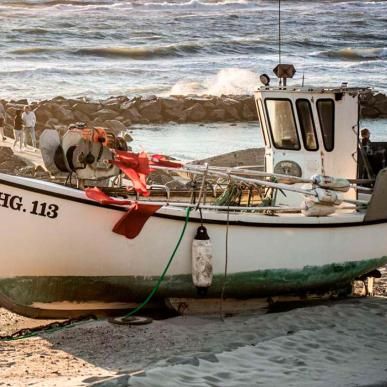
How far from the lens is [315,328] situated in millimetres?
10953

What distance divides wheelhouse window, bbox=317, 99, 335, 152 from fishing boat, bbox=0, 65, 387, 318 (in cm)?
1

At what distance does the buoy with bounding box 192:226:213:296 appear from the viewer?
11320 mm

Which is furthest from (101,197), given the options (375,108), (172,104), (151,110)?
(375,108)

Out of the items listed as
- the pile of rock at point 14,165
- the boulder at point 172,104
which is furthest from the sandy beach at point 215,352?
the boulder at point 172,104

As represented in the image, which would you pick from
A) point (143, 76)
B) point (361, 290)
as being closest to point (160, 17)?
point (143, 76)

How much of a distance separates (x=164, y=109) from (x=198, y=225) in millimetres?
26518

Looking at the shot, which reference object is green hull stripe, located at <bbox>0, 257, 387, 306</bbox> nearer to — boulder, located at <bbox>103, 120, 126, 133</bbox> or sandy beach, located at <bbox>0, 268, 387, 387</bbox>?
sandy beach, located at <bbox>0, 268, 387, 387</bbox>

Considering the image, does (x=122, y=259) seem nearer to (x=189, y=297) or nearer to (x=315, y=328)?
(x=189, y=297)

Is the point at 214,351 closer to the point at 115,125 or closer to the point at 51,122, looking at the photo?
the point at 115,125

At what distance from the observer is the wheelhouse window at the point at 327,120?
12.6 metres

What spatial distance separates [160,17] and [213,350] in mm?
63802

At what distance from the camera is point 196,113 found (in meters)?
37.3

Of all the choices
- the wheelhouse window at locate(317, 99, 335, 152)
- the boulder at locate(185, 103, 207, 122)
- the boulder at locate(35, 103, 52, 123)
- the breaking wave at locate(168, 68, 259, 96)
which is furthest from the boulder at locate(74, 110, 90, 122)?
the wheelhouse window at locate(317, 99, 335, 152)

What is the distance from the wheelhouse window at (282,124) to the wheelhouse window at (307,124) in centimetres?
9
